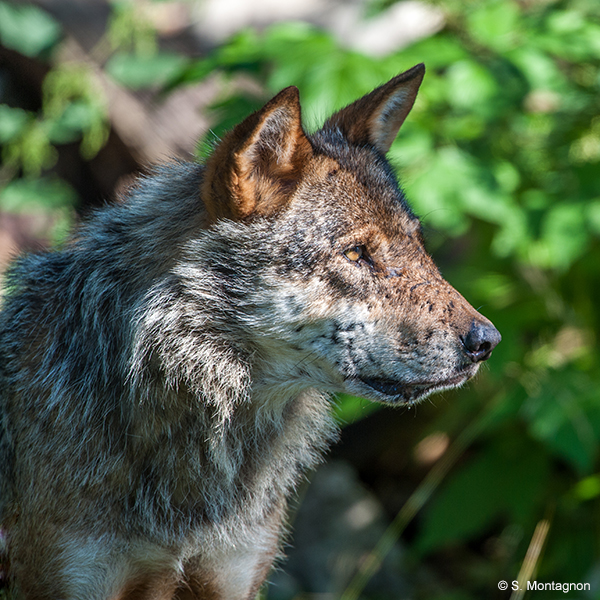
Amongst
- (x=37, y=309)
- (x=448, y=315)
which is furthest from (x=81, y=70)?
(x=448, y=315)

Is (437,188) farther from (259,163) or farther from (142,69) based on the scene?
(142,69)

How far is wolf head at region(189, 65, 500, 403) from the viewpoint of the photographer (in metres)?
2.75

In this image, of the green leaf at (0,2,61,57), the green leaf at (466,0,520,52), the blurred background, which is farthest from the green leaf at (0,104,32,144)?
the green leaf at (466,0,520,52)

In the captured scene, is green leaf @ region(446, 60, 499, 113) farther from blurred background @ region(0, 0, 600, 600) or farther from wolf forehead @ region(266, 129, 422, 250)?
wolf forehead @ region(266, 129, 422, 250)

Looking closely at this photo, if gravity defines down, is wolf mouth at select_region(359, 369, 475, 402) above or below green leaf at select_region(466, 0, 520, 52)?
below

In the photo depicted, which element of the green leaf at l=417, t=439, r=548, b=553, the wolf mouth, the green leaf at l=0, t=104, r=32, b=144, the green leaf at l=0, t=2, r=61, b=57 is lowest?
the green leaf at l=417, t=439, r=548, b=553

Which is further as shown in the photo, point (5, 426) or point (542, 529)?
point (542, 529)

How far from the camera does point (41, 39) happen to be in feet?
23.0

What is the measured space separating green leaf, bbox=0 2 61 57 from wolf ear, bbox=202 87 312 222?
509cm

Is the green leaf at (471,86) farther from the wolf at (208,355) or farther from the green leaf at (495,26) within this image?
the wolf at (208,355)

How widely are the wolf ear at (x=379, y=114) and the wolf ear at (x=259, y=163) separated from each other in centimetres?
52

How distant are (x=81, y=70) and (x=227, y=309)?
198 inches

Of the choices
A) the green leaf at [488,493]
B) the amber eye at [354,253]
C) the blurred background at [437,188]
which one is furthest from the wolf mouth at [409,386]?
the green leaf at [488,493]

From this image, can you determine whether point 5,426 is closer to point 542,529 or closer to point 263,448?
point 263,448
